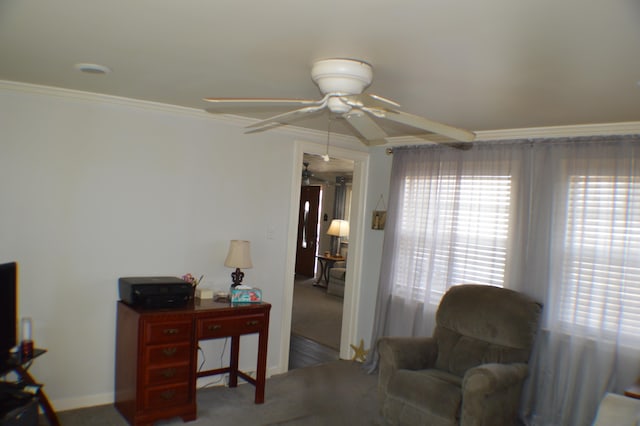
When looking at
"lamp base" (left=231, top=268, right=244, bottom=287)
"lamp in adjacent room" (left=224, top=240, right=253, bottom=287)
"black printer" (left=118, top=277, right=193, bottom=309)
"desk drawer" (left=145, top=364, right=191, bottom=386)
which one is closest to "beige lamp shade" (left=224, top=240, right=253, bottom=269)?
"lamp in adjacent room" (left=224, top=240, right=253, bottom=287)

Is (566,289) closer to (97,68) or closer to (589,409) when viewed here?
(589,409)

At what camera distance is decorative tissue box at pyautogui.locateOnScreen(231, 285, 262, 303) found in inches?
140

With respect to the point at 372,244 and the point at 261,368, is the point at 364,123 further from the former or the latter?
the point at 372,244

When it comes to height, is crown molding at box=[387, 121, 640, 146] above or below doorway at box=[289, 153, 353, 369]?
above

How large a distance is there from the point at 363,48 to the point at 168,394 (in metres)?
2.56

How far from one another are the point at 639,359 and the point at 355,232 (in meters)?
2.60

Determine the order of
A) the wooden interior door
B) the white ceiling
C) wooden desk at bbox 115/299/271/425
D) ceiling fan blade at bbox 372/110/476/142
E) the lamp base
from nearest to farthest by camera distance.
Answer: the white ceiling < ceiling fan blade at bbox 372/110/476/142 < wooden desk at bbox 115/299/271/425 < the lamp base < the wooden interior door

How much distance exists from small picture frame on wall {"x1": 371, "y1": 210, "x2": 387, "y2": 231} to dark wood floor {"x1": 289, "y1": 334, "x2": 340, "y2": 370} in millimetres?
1446

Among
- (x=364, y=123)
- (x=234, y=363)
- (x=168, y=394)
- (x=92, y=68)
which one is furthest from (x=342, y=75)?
(x=234, y=363)

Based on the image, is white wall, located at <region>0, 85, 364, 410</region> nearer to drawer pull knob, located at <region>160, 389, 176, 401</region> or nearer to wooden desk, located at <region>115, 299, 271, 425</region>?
wooden desk, located at <region>115, 299, 271, 425</region>

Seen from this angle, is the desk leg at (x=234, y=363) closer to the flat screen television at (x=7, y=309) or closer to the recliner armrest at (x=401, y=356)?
the recliner armrest at (x=401, y=356)

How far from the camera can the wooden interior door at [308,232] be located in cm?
1013

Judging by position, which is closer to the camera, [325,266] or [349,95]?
[349,95]

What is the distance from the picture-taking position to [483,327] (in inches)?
133
